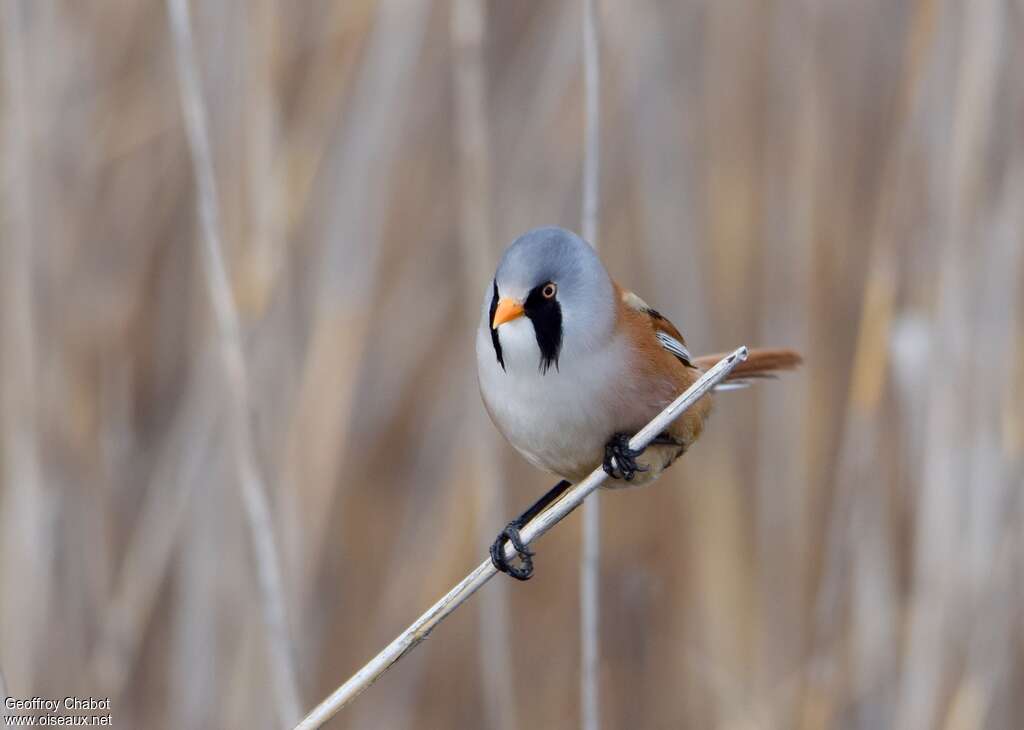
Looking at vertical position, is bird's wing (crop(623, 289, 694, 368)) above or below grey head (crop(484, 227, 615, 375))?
below

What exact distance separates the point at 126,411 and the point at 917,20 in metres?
1.79

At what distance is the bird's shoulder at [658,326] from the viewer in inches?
74.7

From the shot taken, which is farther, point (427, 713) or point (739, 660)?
point (427, 713)

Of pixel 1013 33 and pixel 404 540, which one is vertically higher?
pixel 1013 33

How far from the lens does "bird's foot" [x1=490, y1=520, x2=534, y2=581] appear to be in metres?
1.69

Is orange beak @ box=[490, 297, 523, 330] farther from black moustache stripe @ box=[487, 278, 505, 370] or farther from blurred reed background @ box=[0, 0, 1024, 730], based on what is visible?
blurred reed background @ box=[0, 0, 1024, 730]

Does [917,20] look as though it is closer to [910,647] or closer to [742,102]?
[742,102]

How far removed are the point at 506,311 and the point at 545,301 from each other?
0.25ft

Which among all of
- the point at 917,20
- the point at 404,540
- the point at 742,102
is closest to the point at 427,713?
the point at 404,540

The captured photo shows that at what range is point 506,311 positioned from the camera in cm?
155

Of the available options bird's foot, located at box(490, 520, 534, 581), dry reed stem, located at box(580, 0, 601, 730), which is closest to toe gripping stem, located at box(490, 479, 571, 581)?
bird's foot, located at box(490, 520, 534, 581)

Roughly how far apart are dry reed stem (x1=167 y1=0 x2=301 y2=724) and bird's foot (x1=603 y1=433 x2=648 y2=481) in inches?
23.7

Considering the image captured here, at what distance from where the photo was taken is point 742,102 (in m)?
2.76

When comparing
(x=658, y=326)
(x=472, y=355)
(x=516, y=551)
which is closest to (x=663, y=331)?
(x=658, y=326)
